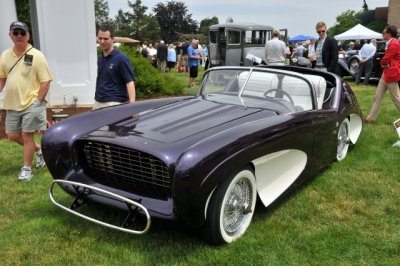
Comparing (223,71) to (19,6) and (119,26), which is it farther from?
(119,26)

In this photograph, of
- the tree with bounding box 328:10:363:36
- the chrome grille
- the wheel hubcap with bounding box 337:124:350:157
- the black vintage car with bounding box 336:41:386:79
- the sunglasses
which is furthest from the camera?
the tree with bounding box 328:10:363:36

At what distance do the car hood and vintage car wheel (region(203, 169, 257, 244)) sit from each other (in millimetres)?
499

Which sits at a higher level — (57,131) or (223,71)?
(223,71)

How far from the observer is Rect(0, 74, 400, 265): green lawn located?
2.97 metres

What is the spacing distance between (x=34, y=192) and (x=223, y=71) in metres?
2.50

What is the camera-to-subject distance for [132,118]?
3916 millimetres

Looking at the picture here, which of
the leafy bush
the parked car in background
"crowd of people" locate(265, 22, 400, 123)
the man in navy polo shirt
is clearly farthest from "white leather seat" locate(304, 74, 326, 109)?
the parked car in background

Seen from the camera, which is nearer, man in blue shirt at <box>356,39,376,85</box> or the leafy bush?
the leafy bush

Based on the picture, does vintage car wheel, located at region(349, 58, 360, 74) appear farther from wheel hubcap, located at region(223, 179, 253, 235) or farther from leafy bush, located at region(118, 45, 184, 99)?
wheel hubcap, located at region(223, 179, 253, 235)

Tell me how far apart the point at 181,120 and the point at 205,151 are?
999 millimetres

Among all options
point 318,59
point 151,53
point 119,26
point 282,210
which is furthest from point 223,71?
point 119,26

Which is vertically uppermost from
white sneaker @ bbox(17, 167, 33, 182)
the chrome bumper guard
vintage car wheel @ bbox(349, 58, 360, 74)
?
the chrome bumper guard

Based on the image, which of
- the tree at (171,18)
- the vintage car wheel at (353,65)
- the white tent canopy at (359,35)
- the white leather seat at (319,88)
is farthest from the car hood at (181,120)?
the tree at (171,18)

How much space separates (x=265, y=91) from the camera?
4.47 m
